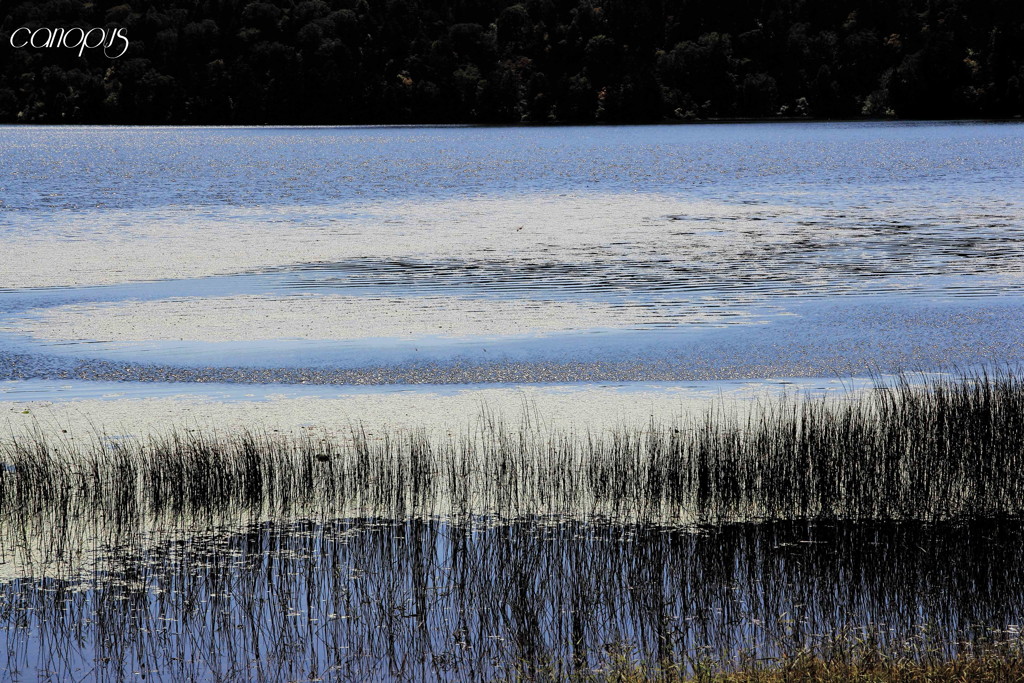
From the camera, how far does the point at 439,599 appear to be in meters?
7.97

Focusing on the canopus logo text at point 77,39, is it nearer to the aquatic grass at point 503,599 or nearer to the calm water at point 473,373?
the calm water at point 473,373

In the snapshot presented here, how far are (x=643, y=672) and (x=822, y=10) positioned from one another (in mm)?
166120

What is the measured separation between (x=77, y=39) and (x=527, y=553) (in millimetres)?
169255

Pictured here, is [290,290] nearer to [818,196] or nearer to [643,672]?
[643,672]

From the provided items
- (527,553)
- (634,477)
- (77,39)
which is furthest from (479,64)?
(527,553)

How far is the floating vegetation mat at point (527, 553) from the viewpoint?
23.7 feet

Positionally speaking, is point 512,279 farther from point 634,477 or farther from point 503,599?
point 503,599

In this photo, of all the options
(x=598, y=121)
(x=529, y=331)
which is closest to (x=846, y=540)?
(x=529, y=331)

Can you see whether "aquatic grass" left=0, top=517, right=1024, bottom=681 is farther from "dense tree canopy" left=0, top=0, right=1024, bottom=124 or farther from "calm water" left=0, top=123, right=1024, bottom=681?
"dense tree canopy" left=0, top=0, right=1024, bottom=124

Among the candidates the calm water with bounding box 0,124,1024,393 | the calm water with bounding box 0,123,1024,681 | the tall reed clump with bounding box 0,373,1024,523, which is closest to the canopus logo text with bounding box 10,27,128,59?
the calm water with bounding box 0,124,1024,393

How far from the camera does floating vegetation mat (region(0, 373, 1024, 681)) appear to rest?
285 inches

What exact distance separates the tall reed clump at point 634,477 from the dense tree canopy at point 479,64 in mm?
146462

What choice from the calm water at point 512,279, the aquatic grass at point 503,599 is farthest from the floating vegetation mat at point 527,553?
the calm water at point 512,279

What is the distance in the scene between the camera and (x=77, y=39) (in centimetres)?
16412
